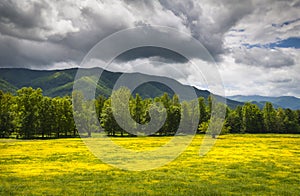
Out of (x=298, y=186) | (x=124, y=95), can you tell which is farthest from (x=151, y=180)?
(x=124, y=95)

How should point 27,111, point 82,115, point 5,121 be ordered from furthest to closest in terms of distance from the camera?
point 82,115 < point 5,121 < point 27,111

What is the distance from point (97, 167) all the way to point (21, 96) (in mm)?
64616

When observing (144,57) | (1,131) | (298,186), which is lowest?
(298,186)

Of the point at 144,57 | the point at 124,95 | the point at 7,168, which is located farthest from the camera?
the point at 124,95

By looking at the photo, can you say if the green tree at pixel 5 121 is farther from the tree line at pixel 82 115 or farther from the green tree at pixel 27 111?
the green tree at pixel 27 111

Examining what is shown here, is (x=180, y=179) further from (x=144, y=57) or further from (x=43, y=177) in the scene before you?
(x=144, y=57)

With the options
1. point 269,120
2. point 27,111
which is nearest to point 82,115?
point 27,111

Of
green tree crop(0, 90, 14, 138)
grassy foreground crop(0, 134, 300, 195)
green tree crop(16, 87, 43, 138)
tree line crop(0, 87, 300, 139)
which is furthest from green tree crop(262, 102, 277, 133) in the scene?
green tree crop(0, 90, 14, 138)

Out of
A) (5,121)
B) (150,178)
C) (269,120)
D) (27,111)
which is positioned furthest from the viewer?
(269,120)

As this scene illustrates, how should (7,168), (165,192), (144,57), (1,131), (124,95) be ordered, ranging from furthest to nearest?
(124,95), (1,131), (144,57), (7,168), (165,192)

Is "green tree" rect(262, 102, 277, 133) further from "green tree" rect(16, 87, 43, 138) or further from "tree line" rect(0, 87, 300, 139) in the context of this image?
"green tree" rect(16, 87, 43, 138)

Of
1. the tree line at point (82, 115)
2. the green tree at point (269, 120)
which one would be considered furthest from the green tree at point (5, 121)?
the green tree at point (269, 120)

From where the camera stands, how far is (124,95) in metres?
91.7

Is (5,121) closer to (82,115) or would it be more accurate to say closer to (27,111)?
(27,111)
